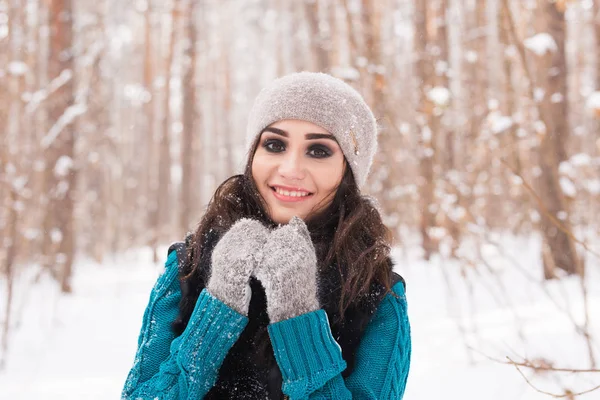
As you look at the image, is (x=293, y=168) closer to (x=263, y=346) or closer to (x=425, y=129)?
(x=263, y=346)

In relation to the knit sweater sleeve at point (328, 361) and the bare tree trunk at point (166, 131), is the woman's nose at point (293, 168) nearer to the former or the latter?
the knit sweater sleeve at point (328, 361)

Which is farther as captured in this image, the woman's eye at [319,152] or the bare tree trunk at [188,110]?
the bare tree trunk at [188,110]

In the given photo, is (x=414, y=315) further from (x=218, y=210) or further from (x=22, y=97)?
(x=22, y=97)

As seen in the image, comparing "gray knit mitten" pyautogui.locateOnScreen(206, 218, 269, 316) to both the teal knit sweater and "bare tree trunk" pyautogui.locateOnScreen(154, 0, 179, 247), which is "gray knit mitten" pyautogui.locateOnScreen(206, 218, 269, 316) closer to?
the teal knit sweater

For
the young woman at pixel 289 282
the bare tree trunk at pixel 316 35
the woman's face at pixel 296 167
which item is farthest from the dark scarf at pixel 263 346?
the bare tree trunk at pixel 316 35

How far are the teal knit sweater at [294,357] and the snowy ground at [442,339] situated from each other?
73 centimetres

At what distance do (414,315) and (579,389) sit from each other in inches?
110

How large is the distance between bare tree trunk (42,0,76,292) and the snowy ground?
85 centimetres

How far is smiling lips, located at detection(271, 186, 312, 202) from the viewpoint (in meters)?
1.50

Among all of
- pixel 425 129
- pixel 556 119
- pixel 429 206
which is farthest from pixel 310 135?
pixel 429 206

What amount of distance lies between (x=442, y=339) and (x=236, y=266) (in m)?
3.65

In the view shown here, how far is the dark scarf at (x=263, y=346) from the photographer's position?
138cm

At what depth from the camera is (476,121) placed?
6.76m

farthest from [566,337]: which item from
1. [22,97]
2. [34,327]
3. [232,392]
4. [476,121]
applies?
[22,97]
